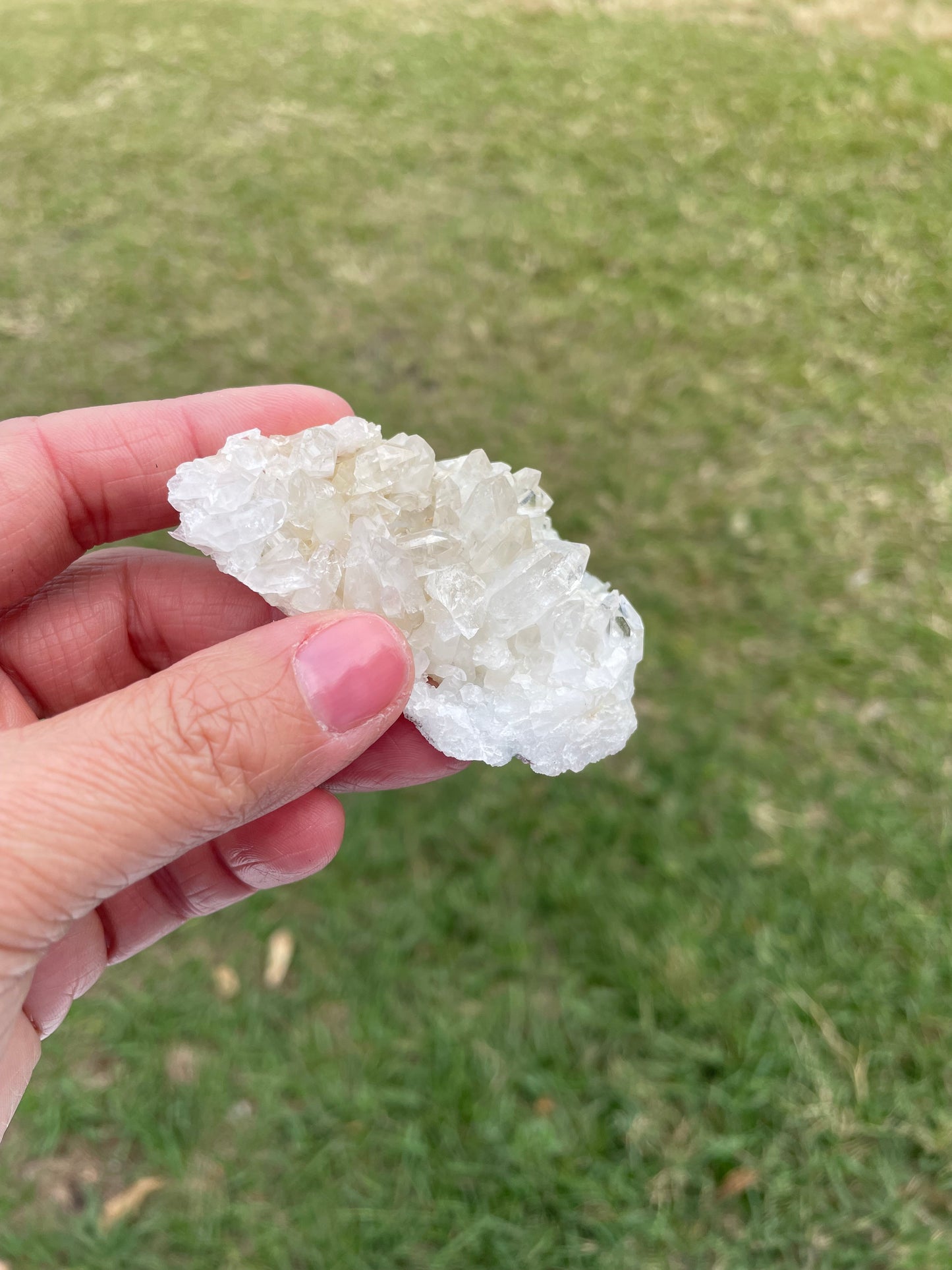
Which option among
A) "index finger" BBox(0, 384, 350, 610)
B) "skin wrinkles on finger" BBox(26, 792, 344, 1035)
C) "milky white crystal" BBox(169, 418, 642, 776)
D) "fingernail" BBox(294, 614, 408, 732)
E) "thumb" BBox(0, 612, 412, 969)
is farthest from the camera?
"skin wrinkles on finger" BBox(26, 792, 344, 1035)

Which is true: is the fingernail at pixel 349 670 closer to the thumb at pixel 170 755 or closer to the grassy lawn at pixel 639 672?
the thumb at pixel 170 755

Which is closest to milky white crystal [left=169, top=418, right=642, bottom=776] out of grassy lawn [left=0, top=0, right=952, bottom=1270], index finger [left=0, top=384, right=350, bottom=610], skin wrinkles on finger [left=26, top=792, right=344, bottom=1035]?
index finger [left=0, top=384, right=350, bottom=610]

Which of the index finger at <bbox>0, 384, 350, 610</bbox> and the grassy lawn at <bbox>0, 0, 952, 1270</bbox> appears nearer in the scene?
the index finger at <bbox>0, 384, 350, 610</bbox>

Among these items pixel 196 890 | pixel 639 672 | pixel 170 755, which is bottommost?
pixel 639 672

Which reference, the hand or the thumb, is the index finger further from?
the thumb

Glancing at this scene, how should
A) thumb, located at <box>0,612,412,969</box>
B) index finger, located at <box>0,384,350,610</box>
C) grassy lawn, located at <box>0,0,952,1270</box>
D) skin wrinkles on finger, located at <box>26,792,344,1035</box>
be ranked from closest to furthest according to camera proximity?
thumb, located at <box>0,612,412,969</box> < index finger, located at <box>0,384,350,610</box> < skin wrinkles on finger, located at <box>26,792,344,1035</box> < grassy lawn, located at <box>0,0,952,1270</box>

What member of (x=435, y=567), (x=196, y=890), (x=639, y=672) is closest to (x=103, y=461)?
(x=435, y=567)

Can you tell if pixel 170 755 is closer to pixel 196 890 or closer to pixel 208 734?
pixel 208 734
